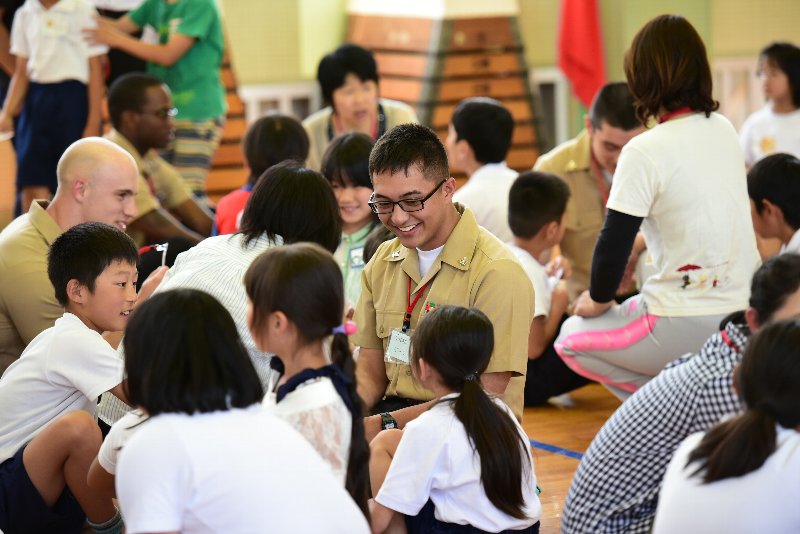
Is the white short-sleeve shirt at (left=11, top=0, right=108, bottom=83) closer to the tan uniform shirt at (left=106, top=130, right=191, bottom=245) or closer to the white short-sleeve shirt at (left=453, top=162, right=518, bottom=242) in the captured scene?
the tan uniform shirt at (left=106, top=130, right=191, bottom=245)

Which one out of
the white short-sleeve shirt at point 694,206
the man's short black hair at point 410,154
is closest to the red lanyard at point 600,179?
the white short-sleeve shirt at point 694,206

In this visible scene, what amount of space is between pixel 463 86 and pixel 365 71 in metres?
2.90

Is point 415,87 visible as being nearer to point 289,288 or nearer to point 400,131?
point 400,131

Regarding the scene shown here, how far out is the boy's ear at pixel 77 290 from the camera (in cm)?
281

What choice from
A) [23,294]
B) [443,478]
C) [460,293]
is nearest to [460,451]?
[443,478]

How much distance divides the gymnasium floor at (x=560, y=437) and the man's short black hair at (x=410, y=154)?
3.22ft

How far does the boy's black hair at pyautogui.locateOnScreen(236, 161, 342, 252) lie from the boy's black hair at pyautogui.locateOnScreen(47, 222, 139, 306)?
35 cm

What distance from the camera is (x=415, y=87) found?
7.74 metres

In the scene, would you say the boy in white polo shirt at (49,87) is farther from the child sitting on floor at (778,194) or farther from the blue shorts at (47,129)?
the child sitting on floor at (778,194)

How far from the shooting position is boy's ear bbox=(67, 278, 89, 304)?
2.81 meters

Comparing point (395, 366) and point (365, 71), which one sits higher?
point (365, 71)

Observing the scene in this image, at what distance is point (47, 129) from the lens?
5.21 meters

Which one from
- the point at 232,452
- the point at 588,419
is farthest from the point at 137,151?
the point at 232,452

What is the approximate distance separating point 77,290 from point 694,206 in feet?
5.74
